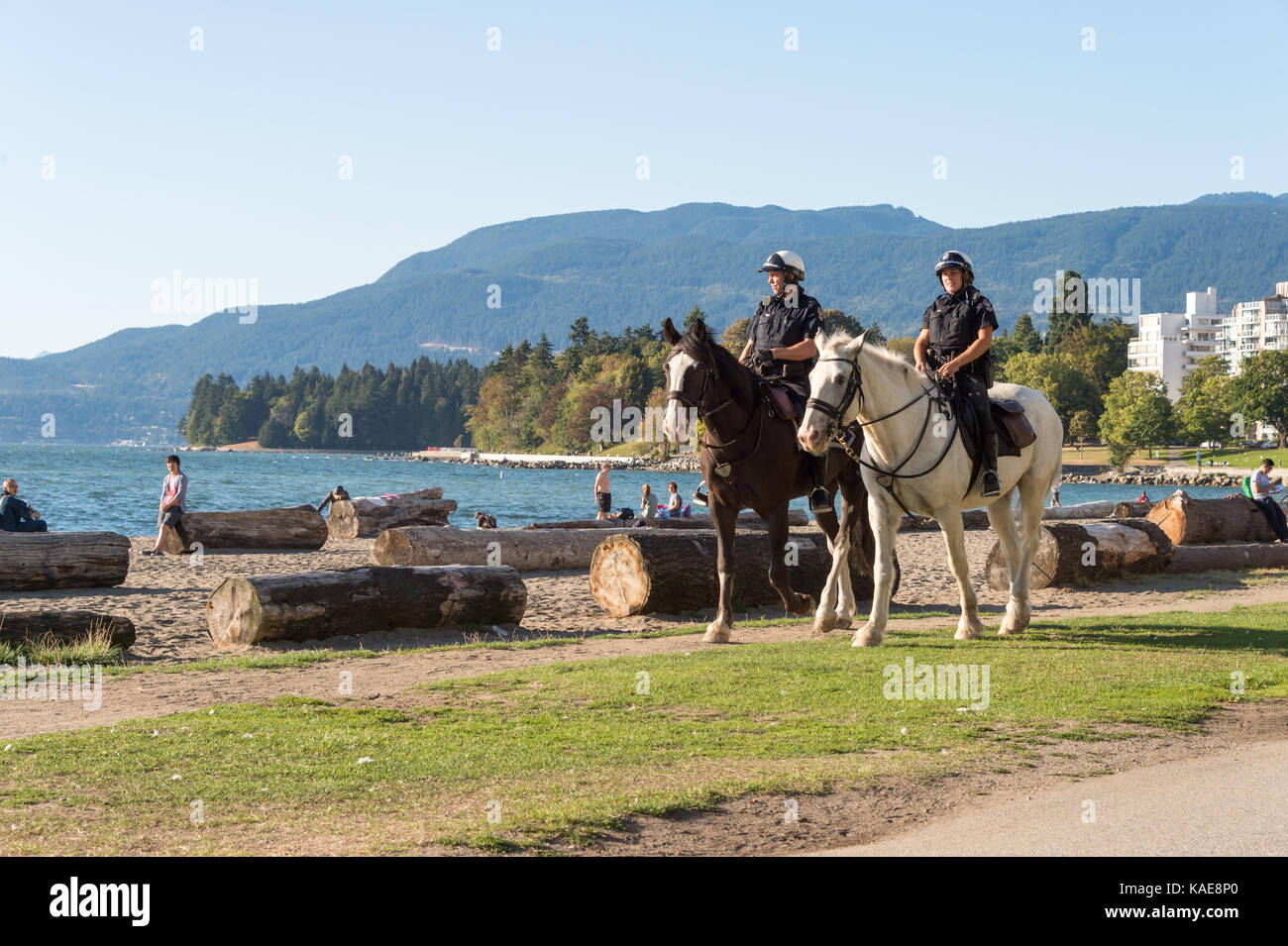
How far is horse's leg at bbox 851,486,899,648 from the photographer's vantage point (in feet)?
46.5

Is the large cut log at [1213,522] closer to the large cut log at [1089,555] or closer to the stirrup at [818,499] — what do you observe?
the large cut log at [1089,555]

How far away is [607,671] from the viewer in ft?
41.9

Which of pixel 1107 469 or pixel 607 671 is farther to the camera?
pixel 1107 469

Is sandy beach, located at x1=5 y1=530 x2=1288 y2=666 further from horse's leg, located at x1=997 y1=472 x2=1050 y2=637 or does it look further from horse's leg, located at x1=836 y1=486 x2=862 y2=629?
horse's leg, located at x1=836 y1=486 x2=862 y2=629

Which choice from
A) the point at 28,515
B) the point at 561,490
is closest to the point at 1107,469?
the point at 561,490

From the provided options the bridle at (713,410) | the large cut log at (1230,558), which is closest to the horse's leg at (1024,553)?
the bridle at (713,410)

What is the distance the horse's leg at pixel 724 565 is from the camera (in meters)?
14.8

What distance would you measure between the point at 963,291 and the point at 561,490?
3943 inches

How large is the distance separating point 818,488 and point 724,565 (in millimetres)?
1501

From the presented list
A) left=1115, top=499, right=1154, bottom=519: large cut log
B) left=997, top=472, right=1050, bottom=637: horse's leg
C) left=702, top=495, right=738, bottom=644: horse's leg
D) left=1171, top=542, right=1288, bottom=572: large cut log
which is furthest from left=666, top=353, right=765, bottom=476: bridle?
left=1115, top=499, right=1154, bottom=519: large cut log

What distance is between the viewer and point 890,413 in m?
13.9

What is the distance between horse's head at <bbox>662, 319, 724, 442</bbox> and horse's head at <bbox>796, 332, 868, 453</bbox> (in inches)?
50.4
